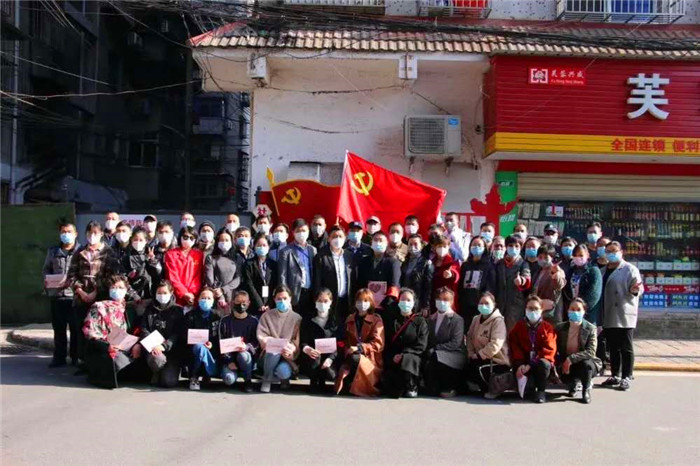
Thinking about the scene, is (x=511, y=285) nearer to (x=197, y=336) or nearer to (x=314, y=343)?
(x=314, y=343)

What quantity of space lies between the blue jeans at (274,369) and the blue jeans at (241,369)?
17 centimetres

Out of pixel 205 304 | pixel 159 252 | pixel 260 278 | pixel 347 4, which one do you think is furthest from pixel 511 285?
pixel 347 4

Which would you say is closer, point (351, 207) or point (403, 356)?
point (403, 356)

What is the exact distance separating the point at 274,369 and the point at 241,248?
1.71 meters

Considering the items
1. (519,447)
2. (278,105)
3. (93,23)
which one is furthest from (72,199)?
(519,447)

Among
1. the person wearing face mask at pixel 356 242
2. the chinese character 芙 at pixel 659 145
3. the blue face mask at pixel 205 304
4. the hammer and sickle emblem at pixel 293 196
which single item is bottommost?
the blue face mask at pixel 205 304

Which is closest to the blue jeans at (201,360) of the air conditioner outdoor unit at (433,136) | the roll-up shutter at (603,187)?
the air conditioner outdoor unit at (433,136)

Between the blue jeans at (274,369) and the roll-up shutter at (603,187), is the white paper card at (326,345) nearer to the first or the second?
the blue jeans at (274,369)

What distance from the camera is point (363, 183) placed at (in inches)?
385

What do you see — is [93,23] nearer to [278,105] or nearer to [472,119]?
[278,105]

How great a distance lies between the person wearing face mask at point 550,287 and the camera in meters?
7.66

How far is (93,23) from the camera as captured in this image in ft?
82.5

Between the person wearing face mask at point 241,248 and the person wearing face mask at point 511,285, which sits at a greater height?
the person wearing face mask at point 241,248

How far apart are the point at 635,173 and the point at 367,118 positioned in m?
4.98
